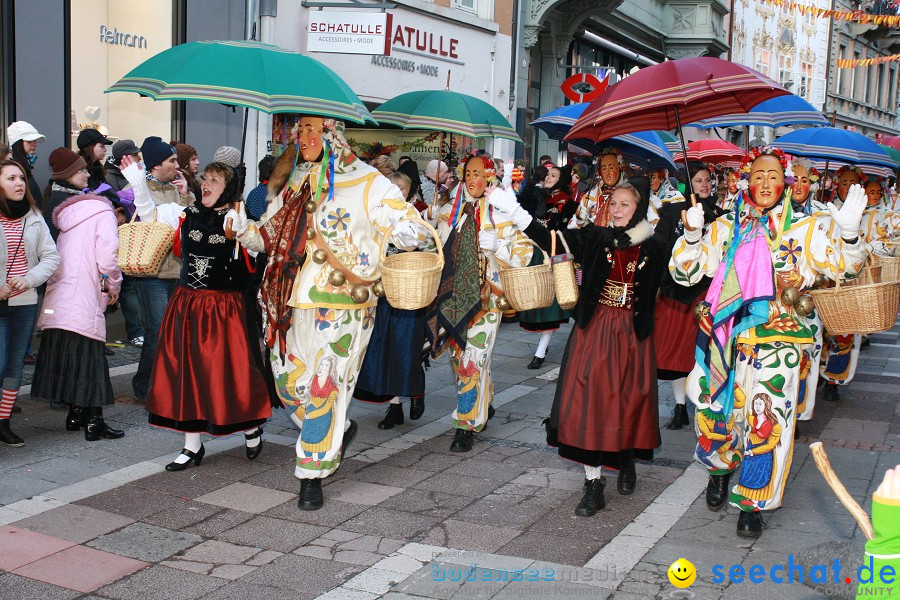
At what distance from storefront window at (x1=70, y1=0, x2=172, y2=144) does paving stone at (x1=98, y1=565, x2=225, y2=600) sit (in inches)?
254

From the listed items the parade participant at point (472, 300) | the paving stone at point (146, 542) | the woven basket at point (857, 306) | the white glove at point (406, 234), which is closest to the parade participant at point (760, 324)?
the woven basket at point (857, 306)

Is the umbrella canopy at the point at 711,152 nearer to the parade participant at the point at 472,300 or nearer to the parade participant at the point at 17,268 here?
the parade participant at the point at 472,300

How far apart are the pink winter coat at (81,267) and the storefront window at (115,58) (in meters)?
3.69

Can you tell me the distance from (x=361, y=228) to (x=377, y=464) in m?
1.66

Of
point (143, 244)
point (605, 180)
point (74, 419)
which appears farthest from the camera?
point (605, 180)

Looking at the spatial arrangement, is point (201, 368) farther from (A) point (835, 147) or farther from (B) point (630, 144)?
(A) point (835, 147)

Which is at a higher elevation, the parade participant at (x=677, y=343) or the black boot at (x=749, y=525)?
the parade participant at (x=677, y=343)

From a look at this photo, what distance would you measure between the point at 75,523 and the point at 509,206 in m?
2.97

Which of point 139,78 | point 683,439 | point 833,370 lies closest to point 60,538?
point 139,78

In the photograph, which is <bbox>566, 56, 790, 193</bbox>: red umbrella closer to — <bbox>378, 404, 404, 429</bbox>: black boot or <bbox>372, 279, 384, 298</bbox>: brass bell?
<bbox>372, 279, 384, 298</bbox>: brass bell

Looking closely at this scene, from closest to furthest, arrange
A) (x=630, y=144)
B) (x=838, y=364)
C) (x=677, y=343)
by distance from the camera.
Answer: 1. (x=677, y=343)
2. (x=630, y=144)
3. (x=838, y=364)

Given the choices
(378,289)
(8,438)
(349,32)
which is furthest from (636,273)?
(349,32)

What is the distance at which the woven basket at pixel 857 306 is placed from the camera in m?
5.28

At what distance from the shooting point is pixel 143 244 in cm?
615
